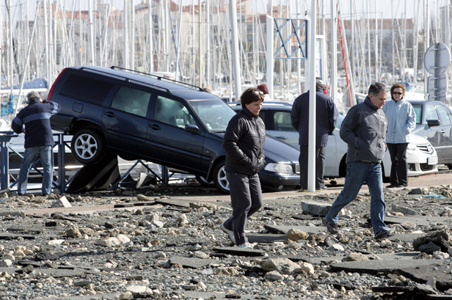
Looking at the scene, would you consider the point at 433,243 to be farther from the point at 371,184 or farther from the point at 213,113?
the point at 213,113

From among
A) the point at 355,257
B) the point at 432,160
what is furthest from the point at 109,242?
the point at 432,160

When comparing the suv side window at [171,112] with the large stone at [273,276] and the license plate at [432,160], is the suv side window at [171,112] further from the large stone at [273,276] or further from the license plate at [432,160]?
the large stone at [273,276]

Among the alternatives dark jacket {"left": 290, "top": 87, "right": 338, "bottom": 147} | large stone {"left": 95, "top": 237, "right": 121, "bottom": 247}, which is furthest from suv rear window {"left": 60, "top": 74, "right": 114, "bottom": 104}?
large stone {"left": 95, "top": 237, "right": 121, "bottom": 247}

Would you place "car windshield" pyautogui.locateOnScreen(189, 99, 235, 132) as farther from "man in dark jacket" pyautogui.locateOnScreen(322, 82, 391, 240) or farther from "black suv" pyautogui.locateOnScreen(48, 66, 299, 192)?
"man in dark jacket" pyautogui.locateOnScreen(322, 82, 391, 240)

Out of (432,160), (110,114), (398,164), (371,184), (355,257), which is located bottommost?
(432,160)

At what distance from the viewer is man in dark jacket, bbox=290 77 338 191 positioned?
13109mm

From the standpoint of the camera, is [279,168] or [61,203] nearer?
[61,203]

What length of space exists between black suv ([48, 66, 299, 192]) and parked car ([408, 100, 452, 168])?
497 cm

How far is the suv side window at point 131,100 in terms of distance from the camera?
1412 cm

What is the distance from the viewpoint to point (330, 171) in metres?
15.1

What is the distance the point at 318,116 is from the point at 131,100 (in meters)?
3.81

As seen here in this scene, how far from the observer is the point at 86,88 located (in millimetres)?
14500

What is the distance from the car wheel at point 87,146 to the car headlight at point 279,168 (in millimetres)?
3431

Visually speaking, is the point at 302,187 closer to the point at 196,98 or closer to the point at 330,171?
the point at 330,171
